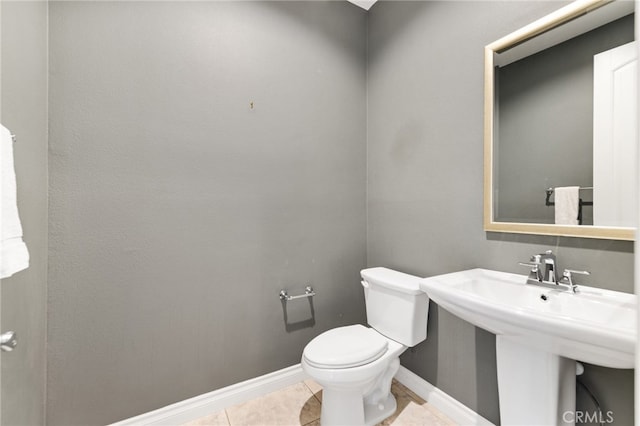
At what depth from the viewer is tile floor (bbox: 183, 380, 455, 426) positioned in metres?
1.42

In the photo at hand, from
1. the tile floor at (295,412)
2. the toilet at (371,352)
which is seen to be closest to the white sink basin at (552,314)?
the toilet at (371,352)

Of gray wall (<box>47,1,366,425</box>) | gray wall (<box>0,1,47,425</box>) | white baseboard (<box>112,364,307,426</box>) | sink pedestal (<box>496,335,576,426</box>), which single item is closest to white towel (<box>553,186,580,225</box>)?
sink pedestal (<box>496,335,576,426</box>)

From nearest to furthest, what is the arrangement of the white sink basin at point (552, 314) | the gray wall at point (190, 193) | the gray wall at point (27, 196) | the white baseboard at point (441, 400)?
the white sink basin at point (552, 314) < the gray wall at point (27, 196) < the gray wall at point (190, 193) < the white baseboard at point (441, 400)

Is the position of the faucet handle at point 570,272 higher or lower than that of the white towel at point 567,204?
lower

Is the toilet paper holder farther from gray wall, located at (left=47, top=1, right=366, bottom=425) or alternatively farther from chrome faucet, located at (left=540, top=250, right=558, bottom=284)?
chrome faucet, located at (left=540, top=250, right=558, bottom=284)

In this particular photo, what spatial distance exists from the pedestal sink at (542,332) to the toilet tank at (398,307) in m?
0.31

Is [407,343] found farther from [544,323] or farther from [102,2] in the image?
[102,2]

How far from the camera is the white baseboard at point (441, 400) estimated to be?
134 centimetres

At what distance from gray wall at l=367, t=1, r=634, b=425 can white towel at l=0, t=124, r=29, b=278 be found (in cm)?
166

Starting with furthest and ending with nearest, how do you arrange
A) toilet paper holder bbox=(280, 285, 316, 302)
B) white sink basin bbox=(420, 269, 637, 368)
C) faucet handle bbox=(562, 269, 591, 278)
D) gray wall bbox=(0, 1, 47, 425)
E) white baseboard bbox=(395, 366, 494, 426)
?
1. toilet paper holder bbox=(280, 285, 316, 302)
2. white baseboard bbox=(395, 366, 494, 426)
3. faucet handle bbox=(562, 269, 591, 278)
4. gray wall bbox=(0, 1, 47, 425)
5. white sink basin bbox=(420, 269, 637, 368)

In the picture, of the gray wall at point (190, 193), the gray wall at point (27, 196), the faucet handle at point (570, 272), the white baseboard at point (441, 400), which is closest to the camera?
the gray wall at point (27, 196)

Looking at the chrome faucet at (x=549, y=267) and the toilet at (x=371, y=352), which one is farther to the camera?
the toilet at (x=371, y=352)

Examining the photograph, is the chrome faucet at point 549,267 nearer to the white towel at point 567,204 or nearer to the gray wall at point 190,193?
the white towel at point 567,204

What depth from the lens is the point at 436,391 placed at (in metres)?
1.52
